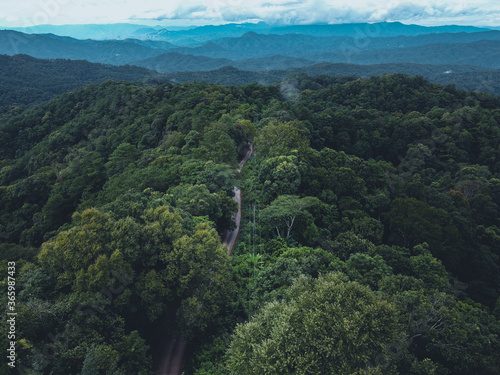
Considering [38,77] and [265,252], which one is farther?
[38,77]

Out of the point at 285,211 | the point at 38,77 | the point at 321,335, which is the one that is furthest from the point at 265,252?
the point at 38,77

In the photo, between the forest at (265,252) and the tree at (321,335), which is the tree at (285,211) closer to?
the forest at (265,252)

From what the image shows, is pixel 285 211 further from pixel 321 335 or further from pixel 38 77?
pixel 38 77

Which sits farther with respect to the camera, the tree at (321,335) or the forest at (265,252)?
the forest at (265,252)

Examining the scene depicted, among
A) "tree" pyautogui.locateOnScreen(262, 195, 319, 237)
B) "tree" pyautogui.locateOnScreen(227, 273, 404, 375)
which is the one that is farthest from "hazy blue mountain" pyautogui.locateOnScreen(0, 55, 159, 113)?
"tree" pyautogui.locateOnScreen(227, 273, 404, 375)

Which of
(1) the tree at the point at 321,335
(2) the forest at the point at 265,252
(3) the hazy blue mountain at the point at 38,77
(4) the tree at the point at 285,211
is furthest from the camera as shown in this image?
(3) the hazy blue mountain at the point at 38,77

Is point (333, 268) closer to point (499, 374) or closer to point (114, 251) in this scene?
point (499, 374)

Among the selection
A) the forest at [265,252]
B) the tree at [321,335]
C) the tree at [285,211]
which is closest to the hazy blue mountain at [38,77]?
the forest at [265,252]

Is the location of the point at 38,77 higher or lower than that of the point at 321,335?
higher
